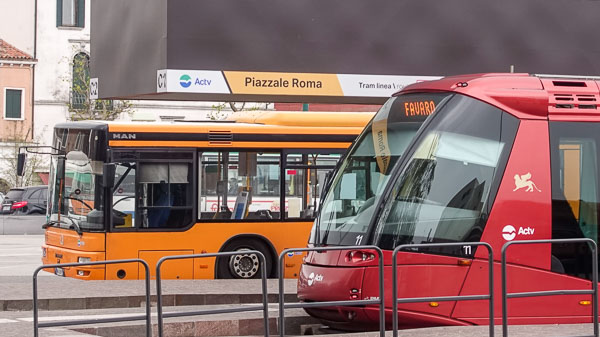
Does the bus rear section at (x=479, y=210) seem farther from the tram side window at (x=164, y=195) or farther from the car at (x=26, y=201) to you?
the car at (x=26, y=201)

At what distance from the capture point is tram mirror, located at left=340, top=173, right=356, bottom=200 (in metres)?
12.9

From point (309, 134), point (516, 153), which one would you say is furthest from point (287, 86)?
point (516, 153)

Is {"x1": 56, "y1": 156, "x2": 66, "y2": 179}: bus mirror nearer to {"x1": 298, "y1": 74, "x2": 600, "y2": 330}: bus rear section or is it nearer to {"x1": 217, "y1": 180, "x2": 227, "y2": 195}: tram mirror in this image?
{"x1": 217, "y1": 180, "x2": 227, "y2": 195}: tram mirror

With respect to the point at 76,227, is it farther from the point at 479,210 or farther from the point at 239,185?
the point at 479,210

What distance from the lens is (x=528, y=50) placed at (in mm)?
21047

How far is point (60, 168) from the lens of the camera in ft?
64.6

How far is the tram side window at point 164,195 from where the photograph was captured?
18.8 metres

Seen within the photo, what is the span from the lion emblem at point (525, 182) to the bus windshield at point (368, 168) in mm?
1177

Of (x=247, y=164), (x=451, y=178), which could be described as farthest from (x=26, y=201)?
(x=451, y=178)

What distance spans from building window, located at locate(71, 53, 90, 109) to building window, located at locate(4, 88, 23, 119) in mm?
2626

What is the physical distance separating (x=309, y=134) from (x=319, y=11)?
6.84ft

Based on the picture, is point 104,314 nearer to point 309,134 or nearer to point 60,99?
point 309,134

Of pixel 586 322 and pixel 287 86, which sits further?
pixel 287 86

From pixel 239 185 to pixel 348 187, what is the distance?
6407mm
